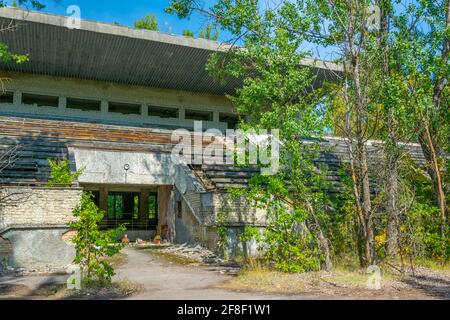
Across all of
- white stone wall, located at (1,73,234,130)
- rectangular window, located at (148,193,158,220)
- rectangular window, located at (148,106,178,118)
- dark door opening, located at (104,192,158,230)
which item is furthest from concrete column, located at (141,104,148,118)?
rectangular window, located at (148,193,158,220)

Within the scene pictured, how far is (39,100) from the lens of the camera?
2220 cm

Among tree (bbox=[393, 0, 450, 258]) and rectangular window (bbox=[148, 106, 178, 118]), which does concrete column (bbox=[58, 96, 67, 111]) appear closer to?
rectangular window (bbox=[148, 106, 178, 118])

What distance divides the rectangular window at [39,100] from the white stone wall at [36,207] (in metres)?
10.9

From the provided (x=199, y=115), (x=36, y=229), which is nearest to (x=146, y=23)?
(x=199, y=115)

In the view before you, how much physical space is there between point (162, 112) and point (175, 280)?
16069 millimetres

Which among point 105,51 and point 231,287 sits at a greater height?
point 105,51

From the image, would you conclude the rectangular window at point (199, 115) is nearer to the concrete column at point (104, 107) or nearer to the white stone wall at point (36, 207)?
the concrete column at point (104, 107)

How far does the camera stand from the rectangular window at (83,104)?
22703 mm

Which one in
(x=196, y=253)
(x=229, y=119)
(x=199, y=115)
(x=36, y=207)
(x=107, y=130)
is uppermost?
(x=199, y=115)

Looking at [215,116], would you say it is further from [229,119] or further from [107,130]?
[107,130]

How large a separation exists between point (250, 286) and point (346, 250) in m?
4.05

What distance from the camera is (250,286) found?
8.70 metres
